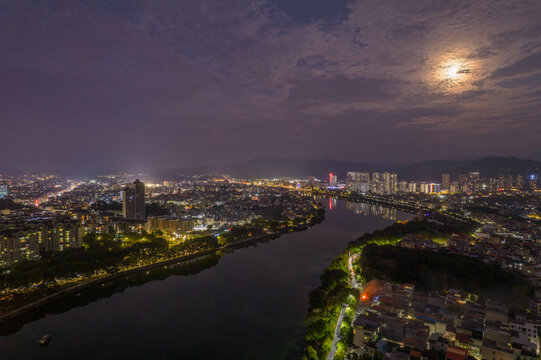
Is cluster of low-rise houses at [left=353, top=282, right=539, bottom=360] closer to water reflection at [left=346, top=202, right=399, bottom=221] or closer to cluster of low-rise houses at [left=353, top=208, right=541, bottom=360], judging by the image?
cluster of low-rise houses at [left=353, top=208, right=541, bottom=360]

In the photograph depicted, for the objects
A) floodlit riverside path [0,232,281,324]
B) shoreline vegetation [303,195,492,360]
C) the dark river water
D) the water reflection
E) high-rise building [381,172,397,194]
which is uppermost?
high-rise building [381,172,397,194]

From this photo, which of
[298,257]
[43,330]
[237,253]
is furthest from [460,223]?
[43,330]

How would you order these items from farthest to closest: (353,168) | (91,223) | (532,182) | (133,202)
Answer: (353,168) < (532,182) < (133,202) < (91,223)

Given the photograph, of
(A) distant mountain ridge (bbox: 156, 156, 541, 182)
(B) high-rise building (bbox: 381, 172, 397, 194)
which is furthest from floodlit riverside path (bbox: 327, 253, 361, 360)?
(A) distant mountain ridge (bbox: 156, 156, 541, 182)

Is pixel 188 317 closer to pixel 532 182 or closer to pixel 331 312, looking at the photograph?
pixel 331 312

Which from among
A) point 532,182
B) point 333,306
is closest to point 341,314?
point 333,306
